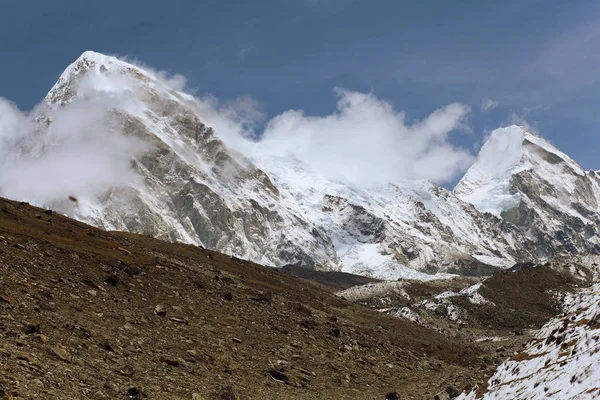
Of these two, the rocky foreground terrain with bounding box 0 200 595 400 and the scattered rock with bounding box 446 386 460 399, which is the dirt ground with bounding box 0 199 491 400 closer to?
the rocky foreground terrain with bounding box 0 200 595 400

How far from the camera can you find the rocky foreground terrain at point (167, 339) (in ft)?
64.1

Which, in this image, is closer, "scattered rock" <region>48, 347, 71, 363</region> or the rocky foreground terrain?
"scattered rock" <region>48, 347, 71, 363</region>

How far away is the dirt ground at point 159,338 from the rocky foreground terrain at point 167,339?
69mm

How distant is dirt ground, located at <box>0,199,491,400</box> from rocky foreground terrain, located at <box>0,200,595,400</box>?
69 mm

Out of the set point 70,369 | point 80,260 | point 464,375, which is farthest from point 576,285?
point 70,369

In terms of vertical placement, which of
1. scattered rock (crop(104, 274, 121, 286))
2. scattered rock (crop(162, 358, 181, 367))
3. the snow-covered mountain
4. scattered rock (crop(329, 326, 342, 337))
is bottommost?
the snow-covered mountain

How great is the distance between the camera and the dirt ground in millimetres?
19422

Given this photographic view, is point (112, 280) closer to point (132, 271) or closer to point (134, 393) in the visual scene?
point (132, 271)

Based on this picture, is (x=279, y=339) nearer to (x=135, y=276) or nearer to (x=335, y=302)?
(x=135, y=276)

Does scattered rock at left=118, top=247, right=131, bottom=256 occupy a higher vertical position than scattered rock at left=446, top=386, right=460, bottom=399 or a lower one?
higher

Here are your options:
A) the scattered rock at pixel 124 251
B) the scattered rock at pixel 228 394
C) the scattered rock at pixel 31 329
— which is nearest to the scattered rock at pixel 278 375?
the scattered rock at pixel 228 394

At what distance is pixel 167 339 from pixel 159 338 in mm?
390

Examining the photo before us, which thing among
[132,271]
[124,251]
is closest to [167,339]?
[132,271]

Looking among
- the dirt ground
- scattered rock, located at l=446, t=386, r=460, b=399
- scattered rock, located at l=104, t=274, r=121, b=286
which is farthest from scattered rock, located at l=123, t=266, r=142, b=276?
scattered rock, located at l=446, t=386, r=460, b=399
